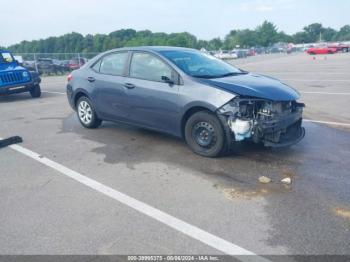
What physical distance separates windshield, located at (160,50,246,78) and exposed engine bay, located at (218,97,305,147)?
88 centimetres

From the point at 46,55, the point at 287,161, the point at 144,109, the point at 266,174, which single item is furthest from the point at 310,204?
the point at 46,55

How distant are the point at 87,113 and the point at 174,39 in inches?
2915

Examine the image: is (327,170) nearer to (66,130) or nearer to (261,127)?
(261,127)

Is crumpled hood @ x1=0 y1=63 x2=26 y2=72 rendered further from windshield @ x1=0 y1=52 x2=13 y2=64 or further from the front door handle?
the front door handle

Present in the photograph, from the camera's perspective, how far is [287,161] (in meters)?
5.15

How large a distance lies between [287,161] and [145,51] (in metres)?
2.95

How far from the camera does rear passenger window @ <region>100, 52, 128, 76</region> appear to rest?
6.38 m

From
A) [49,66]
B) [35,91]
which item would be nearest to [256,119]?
[35,91]

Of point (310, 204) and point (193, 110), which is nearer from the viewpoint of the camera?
point (310, 204)

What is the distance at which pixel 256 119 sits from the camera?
16.3 ft

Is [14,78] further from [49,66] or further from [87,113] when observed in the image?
[49,66]

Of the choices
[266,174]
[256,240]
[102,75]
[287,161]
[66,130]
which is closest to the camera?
[256,240]

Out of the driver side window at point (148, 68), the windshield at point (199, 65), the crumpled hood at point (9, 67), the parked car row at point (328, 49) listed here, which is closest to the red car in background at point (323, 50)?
the parked car row at point (328, 49)

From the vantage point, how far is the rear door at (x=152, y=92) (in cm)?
550
